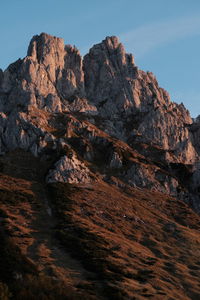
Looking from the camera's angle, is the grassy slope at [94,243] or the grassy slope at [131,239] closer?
the grassy slope at [94,243]

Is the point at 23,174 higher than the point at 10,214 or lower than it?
higher

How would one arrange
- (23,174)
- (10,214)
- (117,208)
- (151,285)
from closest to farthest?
(151,285)
(10,214)
(117,208)
(23,174)

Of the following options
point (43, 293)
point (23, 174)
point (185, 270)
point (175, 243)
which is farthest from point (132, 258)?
point (23, 174)

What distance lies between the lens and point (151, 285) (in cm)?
11006

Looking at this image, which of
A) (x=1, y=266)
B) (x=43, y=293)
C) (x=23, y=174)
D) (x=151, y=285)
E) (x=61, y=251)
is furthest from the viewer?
(x=23, y=174)

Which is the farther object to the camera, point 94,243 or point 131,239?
point 131,239

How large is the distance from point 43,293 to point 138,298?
31.3m

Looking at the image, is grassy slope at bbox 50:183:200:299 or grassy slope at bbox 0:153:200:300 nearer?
grassy slope at bbox 0:153:200:300

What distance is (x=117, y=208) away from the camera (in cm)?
17450

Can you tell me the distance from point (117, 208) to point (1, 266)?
8545 cm

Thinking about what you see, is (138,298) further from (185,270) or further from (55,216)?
(55,216)

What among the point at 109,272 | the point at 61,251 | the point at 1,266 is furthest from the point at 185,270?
the point at 1,266

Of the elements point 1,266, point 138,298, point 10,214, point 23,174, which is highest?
point 23,174

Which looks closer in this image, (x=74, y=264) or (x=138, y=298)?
(x=138, y=298)
